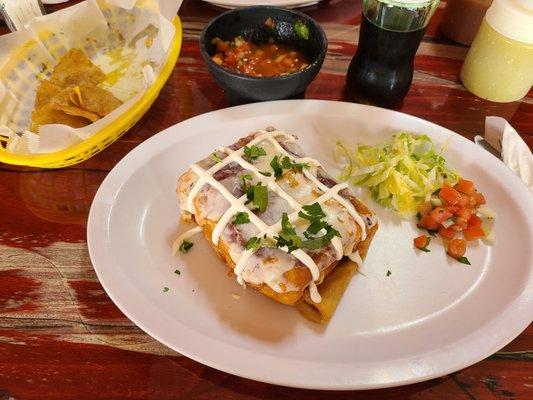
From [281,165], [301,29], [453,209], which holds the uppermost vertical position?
[301,29]

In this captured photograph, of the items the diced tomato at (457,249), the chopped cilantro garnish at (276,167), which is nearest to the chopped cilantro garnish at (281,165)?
the chopped cilantro garnish at (276,167)

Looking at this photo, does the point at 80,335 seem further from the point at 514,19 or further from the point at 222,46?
the point at 514,19

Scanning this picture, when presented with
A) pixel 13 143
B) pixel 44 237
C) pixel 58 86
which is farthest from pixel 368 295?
pixel 58 86

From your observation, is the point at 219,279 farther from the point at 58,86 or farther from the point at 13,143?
the point at 58,86

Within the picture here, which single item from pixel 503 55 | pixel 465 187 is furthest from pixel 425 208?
pixel 503 55

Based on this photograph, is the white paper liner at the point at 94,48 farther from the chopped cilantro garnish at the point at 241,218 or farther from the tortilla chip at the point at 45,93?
the chopped cilantro garnish at the point at 241,218

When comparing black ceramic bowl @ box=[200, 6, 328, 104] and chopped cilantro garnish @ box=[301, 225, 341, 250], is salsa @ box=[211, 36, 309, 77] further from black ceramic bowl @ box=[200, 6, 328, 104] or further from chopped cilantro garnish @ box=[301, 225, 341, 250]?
chopped cilantro garnish @ box=[301, 225, 341, 250]

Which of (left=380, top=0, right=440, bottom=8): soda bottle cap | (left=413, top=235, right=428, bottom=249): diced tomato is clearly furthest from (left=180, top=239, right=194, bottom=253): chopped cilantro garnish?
(left=380, top=0, right=440, bottom=8): soda bottle cap
